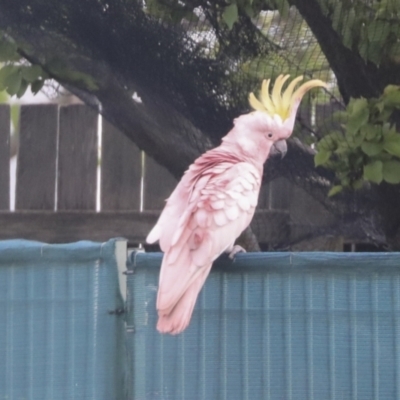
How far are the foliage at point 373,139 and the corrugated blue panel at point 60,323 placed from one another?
1.20 metres

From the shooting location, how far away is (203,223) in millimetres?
3166

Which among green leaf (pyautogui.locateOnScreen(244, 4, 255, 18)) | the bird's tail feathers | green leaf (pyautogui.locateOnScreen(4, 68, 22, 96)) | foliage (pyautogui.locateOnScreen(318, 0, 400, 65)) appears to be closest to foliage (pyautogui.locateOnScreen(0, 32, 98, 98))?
green leaf (pyautogui.locateOnScreen(4, 68, 22, 96))

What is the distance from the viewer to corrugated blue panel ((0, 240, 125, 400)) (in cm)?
315

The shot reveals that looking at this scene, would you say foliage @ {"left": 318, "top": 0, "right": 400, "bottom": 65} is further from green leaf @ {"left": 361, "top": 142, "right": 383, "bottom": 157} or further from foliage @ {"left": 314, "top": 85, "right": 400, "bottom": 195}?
green leaf @ {"left": 361, "top": 142, "right": 383, "bottom": 157}

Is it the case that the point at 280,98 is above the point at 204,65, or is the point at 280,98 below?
below

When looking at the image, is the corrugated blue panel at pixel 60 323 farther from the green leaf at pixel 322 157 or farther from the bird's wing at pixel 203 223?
the green leaf at pixel 322 157

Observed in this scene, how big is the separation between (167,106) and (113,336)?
5.27 feet

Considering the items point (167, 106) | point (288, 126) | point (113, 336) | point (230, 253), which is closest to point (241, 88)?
point (167, 106)

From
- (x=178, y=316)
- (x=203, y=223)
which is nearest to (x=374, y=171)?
(x=203, y=223)

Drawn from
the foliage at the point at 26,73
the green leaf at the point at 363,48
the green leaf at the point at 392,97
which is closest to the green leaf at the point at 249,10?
the green leaf at the point at 363,48

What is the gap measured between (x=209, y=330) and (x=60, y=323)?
22.6 inches

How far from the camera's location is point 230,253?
10.6ft

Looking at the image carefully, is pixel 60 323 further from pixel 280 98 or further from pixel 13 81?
pixel 13 81

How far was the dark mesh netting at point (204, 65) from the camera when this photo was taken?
13.3 feet
